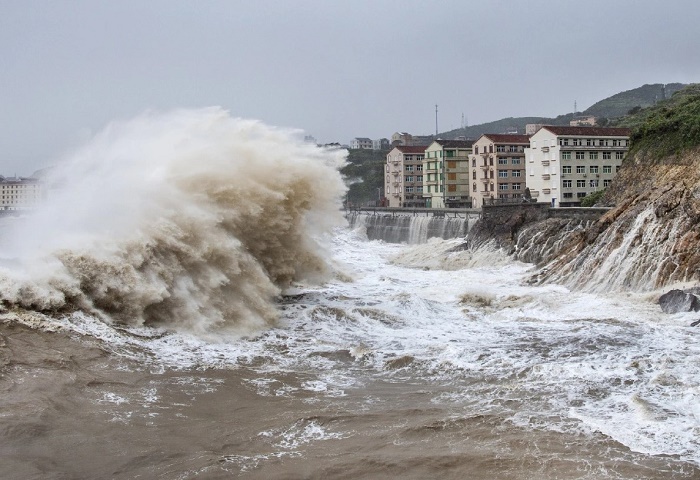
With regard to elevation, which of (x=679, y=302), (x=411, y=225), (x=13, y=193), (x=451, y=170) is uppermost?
(x=451, y=170)

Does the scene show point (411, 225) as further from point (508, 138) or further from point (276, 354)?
point (276, 354)

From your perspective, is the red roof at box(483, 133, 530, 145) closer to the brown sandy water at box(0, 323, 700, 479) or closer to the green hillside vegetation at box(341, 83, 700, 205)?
the green hillside vegetation at box(341, 83, 700, 205)

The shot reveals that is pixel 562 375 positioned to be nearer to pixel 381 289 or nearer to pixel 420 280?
pixel 381 289

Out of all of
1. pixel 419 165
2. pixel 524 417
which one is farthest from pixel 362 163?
pixel 524 417

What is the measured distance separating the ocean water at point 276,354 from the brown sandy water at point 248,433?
0.03 meters

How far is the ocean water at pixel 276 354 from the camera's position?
359 inches

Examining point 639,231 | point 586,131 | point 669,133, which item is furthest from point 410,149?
point 639,231

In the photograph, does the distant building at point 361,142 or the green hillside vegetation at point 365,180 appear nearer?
the green hillside vegetation at point 365,180

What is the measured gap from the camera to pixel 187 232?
1712 cm

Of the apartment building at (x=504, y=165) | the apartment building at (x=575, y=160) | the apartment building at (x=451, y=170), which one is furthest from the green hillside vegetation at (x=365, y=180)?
the apartment building at (x=575, y=160)

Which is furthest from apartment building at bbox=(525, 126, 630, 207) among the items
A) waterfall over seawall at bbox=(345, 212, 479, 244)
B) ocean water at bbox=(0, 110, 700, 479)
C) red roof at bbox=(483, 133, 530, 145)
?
ocean water at bbox=(0, 110, 700, 479)

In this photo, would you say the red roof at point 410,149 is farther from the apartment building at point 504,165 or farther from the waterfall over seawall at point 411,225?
the apartment building at point 504,165

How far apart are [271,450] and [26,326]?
6328mm

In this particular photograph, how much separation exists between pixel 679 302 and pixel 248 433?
12123 millimetres
